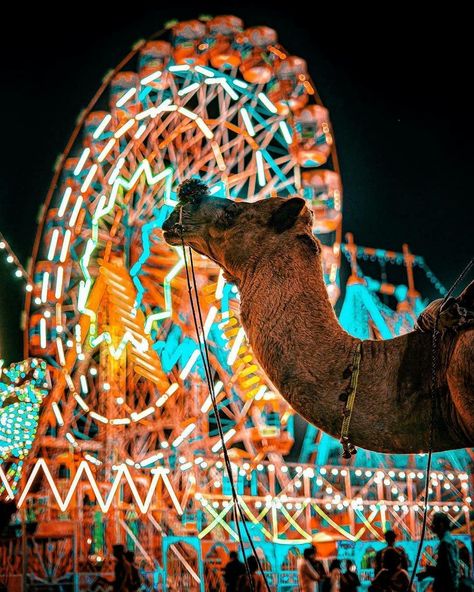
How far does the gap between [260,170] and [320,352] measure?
16.0 meters

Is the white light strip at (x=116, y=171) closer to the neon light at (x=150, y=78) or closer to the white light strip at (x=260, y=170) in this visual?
the neon light at (x=150, y=78)

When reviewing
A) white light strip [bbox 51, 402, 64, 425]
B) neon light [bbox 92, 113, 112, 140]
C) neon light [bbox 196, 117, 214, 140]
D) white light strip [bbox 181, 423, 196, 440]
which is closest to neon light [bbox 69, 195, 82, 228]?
neon light [bbox 92, 113, 112, 140]

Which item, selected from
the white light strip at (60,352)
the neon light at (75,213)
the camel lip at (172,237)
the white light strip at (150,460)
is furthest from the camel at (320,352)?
the neon light at (75,213)

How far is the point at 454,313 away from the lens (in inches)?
85.7

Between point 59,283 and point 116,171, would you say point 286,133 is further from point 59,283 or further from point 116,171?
point 59,283

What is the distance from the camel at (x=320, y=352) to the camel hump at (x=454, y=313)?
0.9 inches

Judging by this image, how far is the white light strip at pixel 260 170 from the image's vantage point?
58.4 ft

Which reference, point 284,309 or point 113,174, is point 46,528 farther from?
point 284,309

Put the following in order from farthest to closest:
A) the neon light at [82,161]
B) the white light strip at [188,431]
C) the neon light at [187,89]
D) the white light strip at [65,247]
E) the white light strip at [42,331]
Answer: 1. the neon light at [187,89]
2. the neon light at [82,161]
3. the white light strip at [42,331]
4. the white light strip at [65,247]
5. the white light strip at [188,431]

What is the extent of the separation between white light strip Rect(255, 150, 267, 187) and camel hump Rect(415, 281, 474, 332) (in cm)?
1562

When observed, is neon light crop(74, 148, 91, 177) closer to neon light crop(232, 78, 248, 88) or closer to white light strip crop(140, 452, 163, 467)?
neon light crop(232, 78, 248, 88)

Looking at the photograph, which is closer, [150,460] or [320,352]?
[320,352]

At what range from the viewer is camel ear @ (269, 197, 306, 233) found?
2.61 meters

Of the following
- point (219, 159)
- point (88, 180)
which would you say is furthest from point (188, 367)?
point (88, 180)
